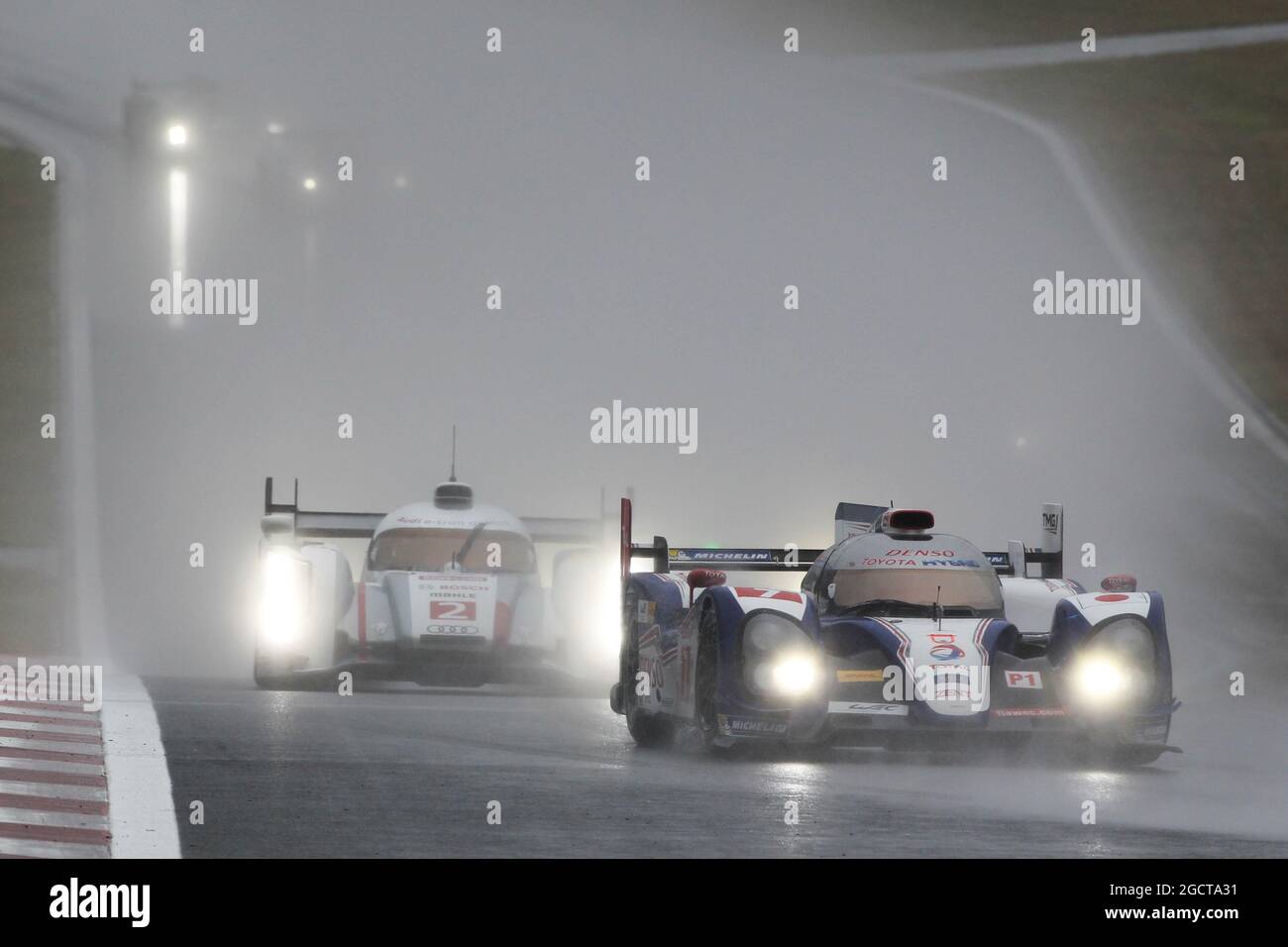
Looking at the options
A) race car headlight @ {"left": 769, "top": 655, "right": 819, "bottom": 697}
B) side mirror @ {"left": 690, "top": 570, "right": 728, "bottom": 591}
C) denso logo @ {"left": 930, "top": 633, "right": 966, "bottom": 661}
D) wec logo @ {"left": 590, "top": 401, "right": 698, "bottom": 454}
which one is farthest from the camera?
wec logo @ {"left": 590, "top": 401, "right": 698, "bottom": 454}

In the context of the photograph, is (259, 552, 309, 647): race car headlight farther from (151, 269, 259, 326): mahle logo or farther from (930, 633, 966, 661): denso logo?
(151, 269, 259, 326): mahle logo

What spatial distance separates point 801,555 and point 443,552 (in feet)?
12.1

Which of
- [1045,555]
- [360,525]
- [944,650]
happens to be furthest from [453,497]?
[944,650]

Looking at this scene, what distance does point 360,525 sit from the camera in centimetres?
1703

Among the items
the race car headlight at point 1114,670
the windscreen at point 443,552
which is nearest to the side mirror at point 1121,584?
the race car headlight at point 1114,670

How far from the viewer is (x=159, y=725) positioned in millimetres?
11938

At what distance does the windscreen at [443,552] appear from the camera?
15.9 m

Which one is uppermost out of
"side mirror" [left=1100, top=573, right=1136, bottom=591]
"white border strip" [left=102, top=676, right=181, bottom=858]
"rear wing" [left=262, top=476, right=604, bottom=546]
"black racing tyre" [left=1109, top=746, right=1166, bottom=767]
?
"rear wing" [left=262, top=476, right=604, bottom=546]

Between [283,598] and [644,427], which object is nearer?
[283,598]

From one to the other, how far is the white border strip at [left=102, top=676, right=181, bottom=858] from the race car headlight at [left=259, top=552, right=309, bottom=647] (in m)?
1.38

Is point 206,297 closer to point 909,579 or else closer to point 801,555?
point 801,555

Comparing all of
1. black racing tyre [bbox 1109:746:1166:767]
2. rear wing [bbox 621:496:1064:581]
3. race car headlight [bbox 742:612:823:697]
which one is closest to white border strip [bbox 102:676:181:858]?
race car headlight [bbox 742:612:823:697]

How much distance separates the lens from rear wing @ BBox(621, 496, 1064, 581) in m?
13.1
